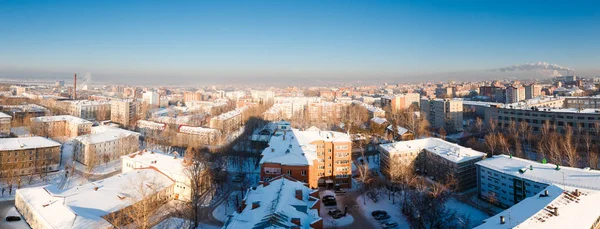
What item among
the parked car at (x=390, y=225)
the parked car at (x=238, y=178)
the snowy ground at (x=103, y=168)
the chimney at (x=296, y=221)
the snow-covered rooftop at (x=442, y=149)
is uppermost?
the snow-covered rooftop at (x=442, y=149)

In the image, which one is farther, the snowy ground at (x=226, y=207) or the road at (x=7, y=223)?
the snowy ground at (x=226, y=207)

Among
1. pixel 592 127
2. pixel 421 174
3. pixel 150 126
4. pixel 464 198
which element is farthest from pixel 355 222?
pixel 150 126

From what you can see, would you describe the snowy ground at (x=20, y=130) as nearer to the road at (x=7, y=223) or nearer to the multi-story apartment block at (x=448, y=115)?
the road at (x=7, y=223)

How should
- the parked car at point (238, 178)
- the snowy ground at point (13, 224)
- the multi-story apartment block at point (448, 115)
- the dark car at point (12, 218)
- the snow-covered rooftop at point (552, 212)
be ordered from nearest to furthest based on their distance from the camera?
the snow-covered rooftop at point (552, 212) → the snowy ground at point (13, 224) → the dark car at point (12, 218) → the parked car at point (238, 178) → the multi-story apartment block at point (448, 115)

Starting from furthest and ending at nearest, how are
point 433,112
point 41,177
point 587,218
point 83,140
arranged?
point 433,112 < point 83,140 < point 41,177 < point 587,218

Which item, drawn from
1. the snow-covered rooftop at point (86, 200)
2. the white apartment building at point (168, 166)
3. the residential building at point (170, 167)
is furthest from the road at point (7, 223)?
the white apartment building at point (168, 166)

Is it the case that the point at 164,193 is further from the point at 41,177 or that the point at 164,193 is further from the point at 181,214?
the point at 41,177
